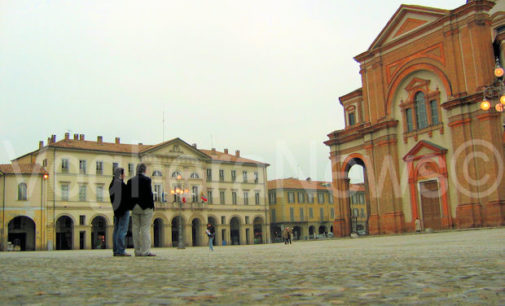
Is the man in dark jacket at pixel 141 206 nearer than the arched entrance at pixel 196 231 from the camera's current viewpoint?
Yes

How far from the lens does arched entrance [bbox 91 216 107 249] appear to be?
58906mm

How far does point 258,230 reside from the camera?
74750 millimetres

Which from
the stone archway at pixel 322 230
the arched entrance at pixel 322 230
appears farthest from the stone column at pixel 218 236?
the arched entrance at pixel 322 230

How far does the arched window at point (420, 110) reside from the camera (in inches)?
1469

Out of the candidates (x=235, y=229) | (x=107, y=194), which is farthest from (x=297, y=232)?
(x=107, y=194)

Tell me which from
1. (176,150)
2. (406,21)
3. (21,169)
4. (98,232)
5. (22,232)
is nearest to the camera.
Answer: (406,21)

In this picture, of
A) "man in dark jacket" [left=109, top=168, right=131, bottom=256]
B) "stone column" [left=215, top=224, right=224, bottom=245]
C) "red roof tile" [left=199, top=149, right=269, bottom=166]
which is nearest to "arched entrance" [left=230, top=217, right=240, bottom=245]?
"stone column" [left=215, top=224, right=224, bottom=245]

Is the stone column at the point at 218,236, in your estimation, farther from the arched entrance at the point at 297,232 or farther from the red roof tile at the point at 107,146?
the arched entrance at the point at 297,232

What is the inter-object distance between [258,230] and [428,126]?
4229 centimetres

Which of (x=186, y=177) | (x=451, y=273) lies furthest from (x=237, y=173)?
(x=451, y=273)

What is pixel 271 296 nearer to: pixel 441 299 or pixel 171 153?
pixel 441 299

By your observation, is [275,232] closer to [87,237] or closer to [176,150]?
[176,150]

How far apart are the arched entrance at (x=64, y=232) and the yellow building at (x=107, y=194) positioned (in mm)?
110

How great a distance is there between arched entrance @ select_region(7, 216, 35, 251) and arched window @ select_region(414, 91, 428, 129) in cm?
4167
